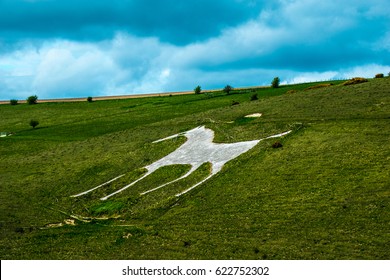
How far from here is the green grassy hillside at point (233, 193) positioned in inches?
1377

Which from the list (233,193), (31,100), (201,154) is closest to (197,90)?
(31,100)

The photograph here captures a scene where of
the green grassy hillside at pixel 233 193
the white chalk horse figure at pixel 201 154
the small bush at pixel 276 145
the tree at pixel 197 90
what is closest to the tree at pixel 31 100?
the tree at pixel 197 90

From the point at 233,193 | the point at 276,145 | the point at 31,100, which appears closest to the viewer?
the point at 233,193

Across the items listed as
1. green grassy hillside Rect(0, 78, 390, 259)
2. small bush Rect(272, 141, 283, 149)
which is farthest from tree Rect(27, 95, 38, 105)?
small bush Rect(272, 141, 283, 149)

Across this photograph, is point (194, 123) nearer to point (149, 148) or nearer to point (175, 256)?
point (149, 148)

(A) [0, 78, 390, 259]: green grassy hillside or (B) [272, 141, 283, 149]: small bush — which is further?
(B) [272, 141, 283, 149]: small bush

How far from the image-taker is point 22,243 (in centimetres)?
4162

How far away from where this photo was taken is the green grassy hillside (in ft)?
115

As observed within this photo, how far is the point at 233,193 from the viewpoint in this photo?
46.9 meters

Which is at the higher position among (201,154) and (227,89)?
(227,89)

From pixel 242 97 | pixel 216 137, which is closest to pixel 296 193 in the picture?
pixel 216 137

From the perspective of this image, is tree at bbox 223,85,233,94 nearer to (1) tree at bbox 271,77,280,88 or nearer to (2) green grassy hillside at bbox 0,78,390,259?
(1) tree at bbox 271,77,280,88

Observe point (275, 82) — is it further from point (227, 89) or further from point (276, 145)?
point (276, 145)

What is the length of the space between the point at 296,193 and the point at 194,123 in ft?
154
